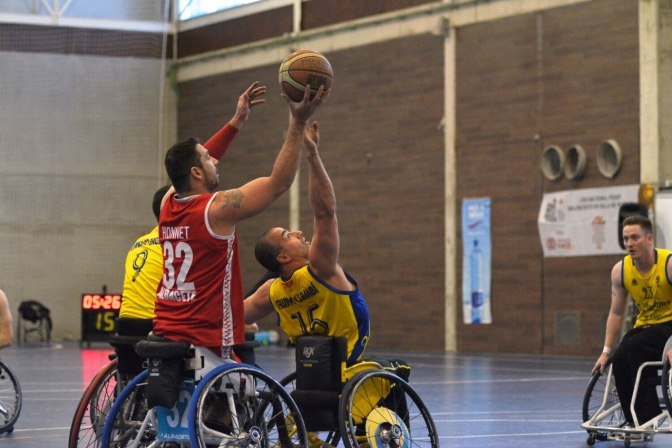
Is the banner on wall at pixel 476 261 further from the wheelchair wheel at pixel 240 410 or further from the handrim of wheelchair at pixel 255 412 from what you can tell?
the wheelchair wheel at pixel 240 410

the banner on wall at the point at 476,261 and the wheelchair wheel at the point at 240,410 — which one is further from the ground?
the banner on wall at the point at 476,261

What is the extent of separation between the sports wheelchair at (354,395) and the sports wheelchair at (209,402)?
1.93 ft

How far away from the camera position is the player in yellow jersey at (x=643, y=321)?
8.23 metres

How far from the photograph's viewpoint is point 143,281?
6789mm

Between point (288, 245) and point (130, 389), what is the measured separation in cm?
121

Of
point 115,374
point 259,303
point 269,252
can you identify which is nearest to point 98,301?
point 115,374

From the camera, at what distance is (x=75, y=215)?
28.0 m

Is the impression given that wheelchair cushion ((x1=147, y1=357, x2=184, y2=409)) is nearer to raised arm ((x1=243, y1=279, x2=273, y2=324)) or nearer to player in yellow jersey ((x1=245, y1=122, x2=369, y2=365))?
player in yellow jersey ((x1=245, y1=122, x2=369, y2=365))

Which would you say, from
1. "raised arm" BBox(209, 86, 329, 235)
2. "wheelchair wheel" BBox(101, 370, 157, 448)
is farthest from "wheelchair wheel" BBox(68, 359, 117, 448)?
"raised arm" BBox(209, 86, 329, 235)

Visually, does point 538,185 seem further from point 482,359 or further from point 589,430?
point 589,430

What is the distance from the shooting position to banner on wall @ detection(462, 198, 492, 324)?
70.6ft

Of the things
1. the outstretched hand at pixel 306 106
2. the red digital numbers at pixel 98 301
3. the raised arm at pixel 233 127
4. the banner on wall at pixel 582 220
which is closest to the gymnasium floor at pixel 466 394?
the red digital numbers at pixel 98 301

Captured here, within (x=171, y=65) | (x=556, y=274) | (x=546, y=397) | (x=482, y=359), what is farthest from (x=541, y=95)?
(x=171, y=65)

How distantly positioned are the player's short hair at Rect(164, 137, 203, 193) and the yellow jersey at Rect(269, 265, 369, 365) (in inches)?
38.6
